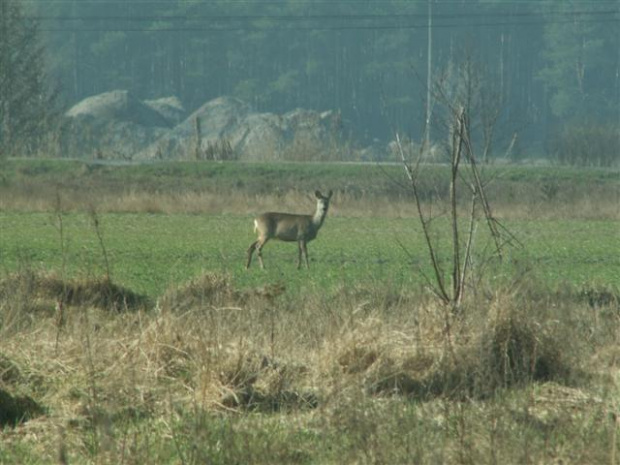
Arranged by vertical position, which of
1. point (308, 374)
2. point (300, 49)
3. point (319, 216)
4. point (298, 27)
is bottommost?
point (319, 216)

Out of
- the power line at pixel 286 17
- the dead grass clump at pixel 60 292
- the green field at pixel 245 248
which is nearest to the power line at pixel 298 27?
the power line at pixel 286 17

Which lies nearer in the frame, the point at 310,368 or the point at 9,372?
the point at 9,372

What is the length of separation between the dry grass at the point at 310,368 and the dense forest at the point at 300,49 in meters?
89.4

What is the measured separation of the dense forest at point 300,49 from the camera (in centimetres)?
10225

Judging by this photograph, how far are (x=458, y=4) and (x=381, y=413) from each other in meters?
101

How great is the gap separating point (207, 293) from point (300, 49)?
91027 mm

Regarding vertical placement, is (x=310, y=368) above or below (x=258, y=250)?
above

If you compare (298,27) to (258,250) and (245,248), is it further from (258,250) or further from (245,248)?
(258,250)

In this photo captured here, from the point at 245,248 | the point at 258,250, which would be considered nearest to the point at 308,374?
the point at 258,250

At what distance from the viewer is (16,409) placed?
8.98 metres

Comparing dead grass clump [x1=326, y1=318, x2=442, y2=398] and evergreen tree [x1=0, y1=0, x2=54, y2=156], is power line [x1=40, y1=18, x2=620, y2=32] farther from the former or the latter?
dead grass clump [x1=326, y1=318, x2=442, y2=398]

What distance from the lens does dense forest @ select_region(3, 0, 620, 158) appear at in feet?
335

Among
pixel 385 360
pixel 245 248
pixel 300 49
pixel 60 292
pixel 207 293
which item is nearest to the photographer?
pixel 385 360

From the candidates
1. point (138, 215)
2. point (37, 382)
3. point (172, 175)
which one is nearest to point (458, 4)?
point (172, 175)
